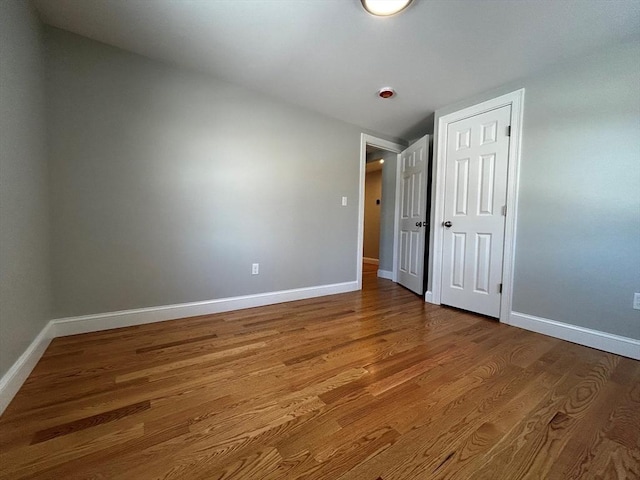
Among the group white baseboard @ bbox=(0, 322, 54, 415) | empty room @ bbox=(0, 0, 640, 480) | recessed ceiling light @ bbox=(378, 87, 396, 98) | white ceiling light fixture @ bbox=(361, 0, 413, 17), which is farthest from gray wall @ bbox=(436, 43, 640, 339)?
white baseboard @ bbox=(0, 322, 54, 415)

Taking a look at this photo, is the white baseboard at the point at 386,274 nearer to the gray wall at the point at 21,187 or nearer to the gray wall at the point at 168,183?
the gray wall at the point at 168,183

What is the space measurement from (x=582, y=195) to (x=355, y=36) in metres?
1.97

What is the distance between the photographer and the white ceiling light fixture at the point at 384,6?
54.3 inches

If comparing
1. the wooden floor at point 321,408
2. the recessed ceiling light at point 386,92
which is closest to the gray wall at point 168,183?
the wooden floor at point 321,408

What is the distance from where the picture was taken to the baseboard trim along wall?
1.16 metres

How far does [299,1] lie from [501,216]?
2.22 meters

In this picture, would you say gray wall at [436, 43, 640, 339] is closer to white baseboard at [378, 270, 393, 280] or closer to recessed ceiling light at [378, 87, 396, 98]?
recessed ceiling light at [378, 87, 396, 98]

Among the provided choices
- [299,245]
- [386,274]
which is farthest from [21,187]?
[386,274]

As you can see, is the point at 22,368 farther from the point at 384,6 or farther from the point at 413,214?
the point at 413,214

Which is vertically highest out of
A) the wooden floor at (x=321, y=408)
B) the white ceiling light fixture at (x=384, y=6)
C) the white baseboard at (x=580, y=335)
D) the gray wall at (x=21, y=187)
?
the white ceiling light fixture at (x=384, y=6)

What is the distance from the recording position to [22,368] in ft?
3.97

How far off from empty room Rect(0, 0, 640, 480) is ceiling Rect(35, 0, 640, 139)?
0.05 feet

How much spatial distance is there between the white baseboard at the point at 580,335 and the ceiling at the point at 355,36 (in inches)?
77.3

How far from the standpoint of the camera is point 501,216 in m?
2.17
